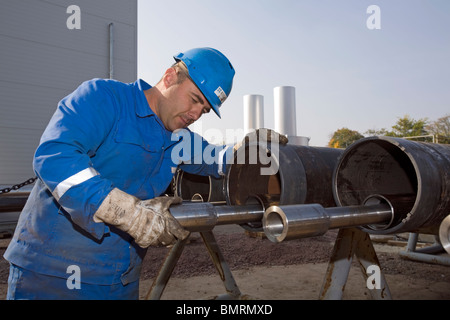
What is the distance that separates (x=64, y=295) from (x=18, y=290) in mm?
223

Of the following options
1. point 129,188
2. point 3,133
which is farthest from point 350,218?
point 3,133

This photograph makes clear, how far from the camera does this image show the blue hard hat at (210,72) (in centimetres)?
182

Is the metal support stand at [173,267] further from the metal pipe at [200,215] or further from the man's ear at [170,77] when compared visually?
the man's ear at [170,77]

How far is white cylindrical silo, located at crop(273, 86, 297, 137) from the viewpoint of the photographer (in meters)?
9.64

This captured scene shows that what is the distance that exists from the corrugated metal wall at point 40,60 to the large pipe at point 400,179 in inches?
393

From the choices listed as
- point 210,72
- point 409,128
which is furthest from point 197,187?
point 409,128

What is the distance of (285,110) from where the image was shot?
962cm

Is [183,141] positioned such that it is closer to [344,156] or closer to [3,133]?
[344,156]

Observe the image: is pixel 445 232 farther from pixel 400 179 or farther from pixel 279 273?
pixel 279 273

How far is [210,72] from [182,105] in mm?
226

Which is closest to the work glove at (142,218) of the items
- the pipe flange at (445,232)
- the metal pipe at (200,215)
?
the metal pipe at (200,215)

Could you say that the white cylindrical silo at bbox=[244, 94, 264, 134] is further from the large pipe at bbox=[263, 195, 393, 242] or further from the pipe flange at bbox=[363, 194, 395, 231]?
the large pipe at bbox=[263, 195, 393, 242]

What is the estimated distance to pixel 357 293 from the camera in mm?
3543

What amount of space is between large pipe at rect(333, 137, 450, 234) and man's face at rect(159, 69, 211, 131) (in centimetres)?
82
